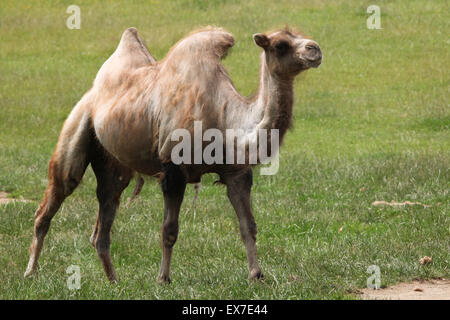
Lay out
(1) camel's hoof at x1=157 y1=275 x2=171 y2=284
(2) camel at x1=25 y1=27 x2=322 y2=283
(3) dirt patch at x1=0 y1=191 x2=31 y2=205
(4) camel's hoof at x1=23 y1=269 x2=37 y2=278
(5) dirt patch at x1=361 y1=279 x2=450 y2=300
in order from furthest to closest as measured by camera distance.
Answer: (3) dirt patch at x1=0 y1=191 x2=31 y2=205 < (4) camel's hoof at x1=23 y1=269 x2=37 y2=278 < (1) camel's hoof at x1=157 y1=275 x2=171 y2=284 < (5) dirt patch at x1=361 y1=279 x2=450 y2=300 < (2) camel at x1=25 y1=27 x2=322 y2=283

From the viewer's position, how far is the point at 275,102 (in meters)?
6.48

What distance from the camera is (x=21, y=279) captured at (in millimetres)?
7699

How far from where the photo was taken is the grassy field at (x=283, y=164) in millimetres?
7812

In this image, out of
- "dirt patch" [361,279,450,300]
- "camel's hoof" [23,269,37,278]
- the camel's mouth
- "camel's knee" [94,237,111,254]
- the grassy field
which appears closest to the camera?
the camel's mouth

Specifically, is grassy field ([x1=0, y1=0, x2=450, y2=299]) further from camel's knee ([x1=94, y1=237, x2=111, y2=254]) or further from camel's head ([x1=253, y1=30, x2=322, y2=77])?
camel's head ([x1=253, y1=30, x2=322, y2=77])

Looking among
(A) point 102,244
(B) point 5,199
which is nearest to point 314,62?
(A) point 102,244

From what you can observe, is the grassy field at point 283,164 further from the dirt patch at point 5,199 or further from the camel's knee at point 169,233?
the camel's knee at point 169,233

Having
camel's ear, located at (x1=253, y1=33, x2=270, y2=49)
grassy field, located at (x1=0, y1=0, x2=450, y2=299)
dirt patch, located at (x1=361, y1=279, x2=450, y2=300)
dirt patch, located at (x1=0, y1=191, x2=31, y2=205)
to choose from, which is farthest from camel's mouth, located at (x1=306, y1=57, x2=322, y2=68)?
dirt patch, located at (x1=0, y1=191, x2=31, y2=205)

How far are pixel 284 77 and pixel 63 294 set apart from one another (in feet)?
8.48

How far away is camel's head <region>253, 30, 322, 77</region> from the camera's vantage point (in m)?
6.23

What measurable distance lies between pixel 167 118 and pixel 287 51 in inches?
50.6

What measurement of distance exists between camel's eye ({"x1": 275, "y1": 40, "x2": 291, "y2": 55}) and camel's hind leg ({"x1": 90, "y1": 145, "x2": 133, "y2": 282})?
244cm

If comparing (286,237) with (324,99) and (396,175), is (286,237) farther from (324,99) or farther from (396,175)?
(324,99)
